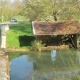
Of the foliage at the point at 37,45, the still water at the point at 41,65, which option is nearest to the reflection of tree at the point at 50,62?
the still water at the point at 41,65

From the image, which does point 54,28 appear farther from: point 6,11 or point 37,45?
point 6,11

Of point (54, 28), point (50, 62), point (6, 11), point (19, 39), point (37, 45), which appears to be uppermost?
point (6, 11)

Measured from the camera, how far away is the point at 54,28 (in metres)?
23.8

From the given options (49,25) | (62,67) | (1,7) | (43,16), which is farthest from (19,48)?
(1,7)

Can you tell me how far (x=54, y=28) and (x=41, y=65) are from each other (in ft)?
25.0

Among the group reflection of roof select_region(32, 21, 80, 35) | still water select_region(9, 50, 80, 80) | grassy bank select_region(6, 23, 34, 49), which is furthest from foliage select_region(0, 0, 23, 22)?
still water select_region(9, 50, 80, 80)

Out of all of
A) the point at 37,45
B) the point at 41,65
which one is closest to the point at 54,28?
the point at 37,45

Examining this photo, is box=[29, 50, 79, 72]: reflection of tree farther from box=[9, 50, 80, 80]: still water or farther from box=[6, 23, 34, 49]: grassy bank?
box=[6, 23, 34, 49]: grassy bank

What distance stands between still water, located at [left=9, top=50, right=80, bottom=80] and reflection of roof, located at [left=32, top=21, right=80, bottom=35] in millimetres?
2097

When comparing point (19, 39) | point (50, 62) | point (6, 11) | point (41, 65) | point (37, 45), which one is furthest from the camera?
point (6, 11)

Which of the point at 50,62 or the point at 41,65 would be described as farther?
the point at 50,62

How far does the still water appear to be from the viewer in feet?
41.8

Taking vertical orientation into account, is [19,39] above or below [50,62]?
above

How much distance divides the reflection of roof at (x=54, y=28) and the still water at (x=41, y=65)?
210cm
